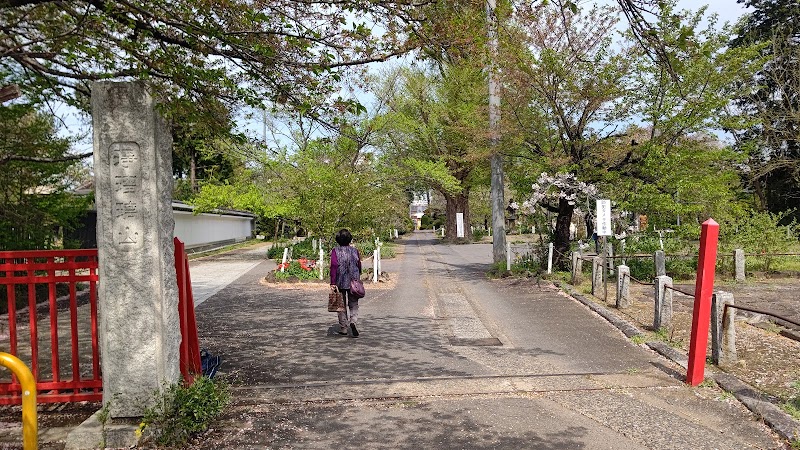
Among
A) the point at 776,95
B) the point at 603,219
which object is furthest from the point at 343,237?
the point at 776,95

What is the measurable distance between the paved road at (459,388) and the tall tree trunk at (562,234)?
5.67 m

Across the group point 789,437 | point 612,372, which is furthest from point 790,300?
point 789,437

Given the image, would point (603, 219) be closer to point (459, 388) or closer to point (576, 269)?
point (576, 269)

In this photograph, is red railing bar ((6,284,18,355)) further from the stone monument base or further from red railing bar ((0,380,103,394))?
A: the stone monument base

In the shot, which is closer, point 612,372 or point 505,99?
point 612,372

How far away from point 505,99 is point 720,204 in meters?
6.33

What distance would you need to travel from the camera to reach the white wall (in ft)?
93.7

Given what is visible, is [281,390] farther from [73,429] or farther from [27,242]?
[27,242]

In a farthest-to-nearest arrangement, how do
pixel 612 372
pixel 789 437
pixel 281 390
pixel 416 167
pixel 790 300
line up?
pixel 416 167, pixel 790 300, pixel 612 372, pixel 281 390, pixel 789 437

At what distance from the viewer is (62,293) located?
12914 mm

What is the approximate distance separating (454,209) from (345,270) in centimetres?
3277

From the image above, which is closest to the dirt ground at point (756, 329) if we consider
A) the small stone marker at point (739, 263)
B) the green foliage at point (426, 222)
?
the small stone marker at point (739, 263)

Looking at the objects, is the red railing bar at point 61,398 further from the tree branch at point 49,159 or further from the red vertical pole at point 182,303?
the tree branch at point 49,159

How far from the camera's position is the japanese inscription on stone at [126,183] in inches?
164
